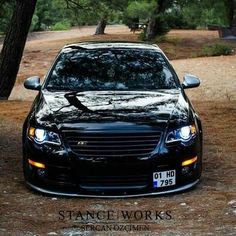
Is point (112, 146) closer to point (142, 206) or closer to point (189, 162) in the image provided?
point (142, 206)

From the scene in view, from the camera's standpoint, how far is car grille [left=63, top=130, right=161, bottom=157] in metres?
5.82

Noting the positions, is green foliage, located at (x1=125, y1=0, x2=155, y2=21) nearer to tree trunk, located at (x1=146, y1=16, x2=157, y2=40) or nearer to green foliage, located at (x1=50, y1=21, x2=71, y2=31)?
tree trunk, located at (x1=146, y1=16, x2=157, y2=40)

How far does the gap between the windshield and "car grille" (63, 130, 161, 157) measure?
4.05 feet

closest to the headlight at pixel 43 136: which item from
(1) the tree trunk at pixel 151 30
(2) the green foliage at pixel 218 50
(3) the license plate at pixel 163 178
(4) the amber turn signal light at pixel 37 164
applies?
(4) the amber turn signal light at pixel 37 164

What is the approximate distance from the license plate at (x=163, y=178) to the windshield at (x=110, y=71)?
145 centimetres

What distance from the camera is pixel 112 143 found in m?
5.85

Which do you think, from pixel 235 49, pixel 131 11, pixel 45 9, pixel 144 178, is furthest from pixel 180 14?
pixel 144 178

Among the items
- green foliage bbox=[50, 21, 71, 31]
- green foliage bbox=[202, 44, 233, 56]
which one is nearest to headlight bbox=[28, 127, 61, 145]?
green foliage bbox=[202, 44, 233, 56]

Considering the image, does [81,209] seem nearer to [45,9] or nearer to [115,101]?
[115,101]

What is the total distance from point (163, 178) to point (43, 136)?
1.31 metres

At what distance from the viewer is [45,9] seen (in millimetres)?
48125

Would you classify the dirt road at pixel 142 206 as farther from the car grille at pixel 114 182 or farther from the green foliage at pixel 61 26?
the green foliage at pixel 61 26

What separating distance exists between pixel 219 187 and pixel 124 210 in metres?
1.39

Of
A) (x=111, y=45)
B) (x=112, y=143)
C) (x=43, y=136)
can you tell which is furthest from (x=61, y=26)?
(x=112, y=143)
